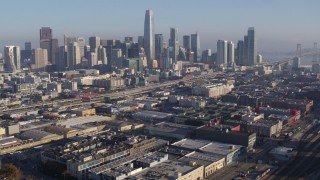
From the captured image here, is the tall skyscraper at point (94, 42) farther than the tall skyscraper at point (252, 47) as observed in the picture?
Yes

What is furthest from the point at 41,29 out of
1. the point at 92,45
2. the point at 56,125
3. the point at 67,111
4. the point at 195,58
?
the point at 56,125

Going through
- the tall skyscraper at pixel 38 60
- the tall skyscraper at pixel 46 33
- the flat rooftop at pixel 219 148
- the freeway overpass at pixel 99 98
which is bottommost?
the flat rooftop at pixel 219 148

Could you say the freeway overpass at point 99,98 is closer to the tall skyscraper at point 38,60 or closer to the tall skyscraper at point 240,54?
the tall skyscraper at point 240,54

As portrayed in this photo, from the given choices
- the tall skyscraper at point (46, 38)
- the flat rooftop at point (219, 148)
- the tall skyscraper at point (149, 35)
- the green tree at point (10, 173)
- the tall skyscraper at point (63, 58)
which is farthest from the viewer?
the tall skyscraper at point (149, 35)

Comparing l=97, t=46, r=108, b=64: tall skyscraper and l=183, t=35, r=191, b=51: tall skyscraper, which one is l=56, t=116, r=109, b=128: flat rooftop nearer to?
l=97, t=46, r=108, b=64: tall skyscraper

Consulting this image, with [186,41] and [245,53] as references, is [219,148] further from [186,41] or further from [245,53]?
[186,41]

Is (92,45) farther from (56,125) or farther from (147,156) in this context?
(147,156)

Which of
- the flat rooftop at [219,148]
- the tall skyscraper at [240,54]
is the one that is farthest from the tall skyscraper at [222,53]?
the flat rooftop at [219,148]
